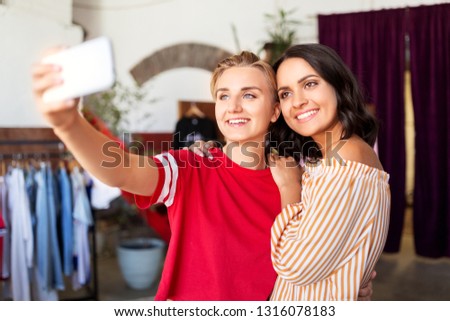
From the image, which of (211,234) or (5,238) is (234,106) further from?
(5,238)

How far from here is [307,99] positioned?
115 cm

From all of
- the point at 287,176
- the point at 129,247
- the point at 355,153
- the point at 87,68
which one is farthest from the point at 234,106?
the point at 129,247

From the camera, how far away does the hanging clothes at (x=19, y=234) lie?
315 centimetres

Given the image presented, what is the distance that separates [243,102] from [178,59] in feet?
12.9

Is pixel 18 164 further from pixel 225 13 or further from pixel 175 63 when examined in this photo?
pixel 225 13

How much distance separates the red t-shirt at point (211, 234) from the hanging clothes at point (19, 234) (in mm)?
2301

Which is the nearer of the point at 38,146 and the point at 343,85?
the point at 343,85

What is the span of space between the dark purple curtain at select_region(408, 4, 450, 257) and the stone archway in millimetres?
1909

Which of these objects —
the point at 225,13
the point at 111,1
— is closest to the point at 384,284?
the point at 225,13

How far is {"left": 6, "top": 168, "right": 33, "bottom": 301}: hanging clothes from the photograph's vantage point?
315 cm

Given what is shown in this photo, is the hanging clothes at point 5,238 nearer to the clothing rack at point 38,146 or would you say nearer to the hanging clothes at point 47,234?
the hanging clothes at point 47,234

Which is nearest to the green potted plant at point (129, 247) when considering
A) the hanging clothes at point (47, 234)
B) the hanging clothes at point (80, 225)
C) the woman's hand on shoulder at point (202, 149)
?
the hanging clothes at point (80, 225)

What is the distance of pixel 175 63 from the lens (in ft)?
16.6
